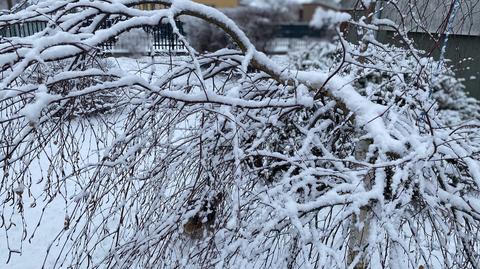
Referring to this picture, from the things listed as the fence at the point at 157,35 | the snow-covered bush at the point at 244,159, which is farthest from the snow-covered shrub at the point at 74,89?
Answer: the fence at the point at 157,35

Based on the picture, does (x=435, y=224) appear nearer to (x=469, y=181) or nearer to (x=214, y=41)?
(x=469, y=181)

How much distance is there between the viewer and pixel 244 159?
2488 millimetres

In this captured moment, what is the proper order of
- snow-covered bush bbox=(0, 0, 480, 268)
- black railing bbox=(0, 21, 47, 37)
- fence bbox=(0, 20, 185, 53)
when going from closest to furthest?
snow-covered bush bbox=(0, 0, 480, 268)
black railing bbox=(0, 21, 47, 37)
fence bbox=(0, 20, 185, 53)

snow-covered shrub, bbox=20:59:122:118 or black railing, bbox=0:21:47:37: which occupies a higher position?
black railing, bbox=0:21:47:37

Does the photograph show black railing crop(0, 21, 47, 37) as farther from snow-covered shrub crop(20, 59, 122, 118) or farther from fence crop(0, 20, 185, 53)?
snow-covered shrub crop(20, 59, 122, 118)

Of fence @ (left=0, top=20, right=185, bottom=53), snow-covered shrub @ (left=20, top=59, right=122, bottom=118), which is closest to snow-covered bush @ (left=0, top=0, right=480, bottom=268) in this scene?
snow-covered shrub @ (left=20, top=59, right=122, bottom=118)

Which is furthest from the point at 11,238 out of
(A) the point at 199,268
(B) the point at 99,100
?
(A) the point at 199,268

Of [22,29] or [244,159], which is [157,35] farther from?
[244,159]

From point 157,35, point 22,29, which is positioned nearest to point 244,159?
point 157,35

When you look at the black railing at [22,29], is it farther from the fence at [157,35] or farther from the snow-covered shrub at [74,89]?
the snow-covered shrub at [74,89]

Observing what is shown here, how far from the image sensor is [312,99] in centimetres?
271

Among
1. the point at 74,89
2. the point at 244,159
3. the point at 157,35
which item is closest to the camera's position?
the point at 244,159

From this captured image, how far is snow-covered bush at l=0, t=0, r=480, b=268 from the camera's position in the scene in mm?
2193

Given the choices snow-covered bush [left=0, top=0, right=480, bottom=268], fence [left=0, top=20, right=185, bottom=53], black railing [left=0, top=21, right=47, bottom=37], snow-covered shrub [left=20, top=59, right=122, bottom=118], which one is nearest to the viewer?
snow-covered bush [left=0, top=0, right=480, bottom=268]
